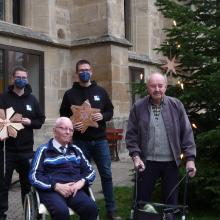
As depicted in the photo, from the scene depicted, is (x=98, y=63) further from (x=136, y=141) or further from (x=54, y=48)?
(x=136, y=141)

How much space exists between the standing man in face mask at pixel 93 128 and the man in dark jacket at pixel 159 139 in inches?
39.4

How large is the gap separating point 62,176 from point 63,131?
46 cm

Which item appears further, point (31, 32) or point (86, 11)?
point (86, 11)

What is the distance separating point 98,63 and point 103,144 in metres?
6.93

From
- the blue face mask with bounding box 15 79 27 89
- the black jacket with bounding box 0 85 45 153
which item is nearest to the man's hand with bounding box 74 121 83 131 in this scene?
the black jacket with bounding box 0 85 45 153

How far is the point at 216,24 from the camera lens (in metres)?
7.73

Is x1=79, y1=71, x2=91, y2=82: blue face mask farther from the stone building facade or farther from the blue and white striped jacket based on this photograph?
the stone building facade

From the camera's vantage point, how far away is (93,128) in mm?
6344

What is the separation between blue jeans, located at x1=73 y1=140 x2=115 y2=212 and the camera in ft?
20.9

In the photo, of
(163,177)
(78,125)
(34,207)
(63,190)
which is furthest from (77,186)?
(78,125)

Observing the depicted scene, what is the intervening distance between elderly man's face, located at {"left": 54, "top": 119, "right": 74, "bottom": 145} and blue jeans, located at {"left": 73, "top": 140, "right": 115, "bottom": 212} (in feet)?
2.65

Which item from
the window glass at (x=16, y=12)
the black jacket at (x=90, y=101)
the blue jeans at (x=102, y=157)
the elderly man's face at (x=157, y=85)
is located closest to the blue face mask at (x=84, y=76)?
the black jacket at (x=90, y=101)

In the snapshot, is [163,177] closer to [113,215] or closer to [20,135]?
[113,215]

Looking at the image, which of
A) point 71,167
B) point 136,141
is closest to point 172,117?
Answer: point 136,141
